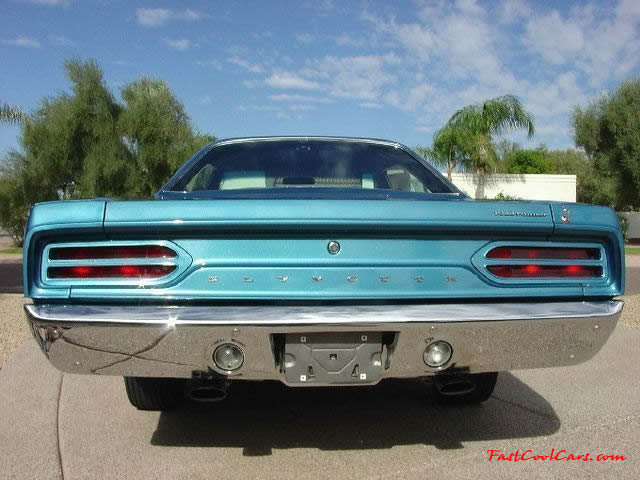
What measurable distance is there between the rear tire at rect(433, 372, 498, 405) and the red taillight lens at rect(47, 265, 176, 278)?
131 cm

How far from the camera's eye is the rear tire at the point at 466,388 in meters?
3.01

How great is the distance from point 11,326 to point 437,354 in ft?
18.9

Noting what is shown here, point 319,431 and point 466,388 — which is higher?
point 466,388

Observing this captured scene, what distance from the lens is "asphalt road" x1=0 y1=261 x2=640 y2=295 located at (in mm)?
10452

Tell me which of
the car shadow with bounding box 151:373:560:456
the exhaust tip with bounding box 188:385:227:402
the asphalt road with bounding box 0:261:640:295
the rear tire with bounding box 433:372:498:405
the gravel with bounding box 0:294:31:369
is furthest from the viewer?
the asphalt road with bounding box 0:261:640:295

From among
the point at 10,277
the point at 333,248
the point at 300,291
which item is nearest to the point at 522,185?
the point at 10,277

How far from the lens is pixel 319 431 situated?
3.47m

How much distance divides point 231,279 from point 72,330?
622 mm

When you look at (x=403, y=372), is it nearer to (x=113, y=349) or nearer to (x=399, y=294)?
(x=399, y=294)

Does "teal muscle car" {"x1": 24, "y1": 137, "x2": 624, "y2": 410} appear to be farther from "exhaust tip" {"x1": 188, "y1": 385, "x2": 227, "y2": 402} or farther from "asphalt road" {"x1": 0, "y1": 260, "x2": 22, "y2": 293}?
"asphalt road" {"x1": 0, "y1": 260, "x2": 22, "y2": 293}

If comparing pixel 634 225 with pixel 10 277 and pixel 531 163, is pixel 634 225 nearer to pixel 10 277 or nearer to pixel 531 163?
pixel 531 163

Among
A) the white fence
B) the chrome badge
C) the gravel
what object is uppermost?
the chrome badge

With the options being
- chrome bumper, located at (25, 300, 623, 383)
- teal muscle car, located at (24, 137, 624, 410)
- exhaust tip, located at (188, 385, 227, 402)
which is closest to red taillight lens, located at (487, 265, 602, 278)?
teal muscle car, located at (24, 137, 624, 410)

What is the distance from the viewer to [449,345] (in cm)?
254
